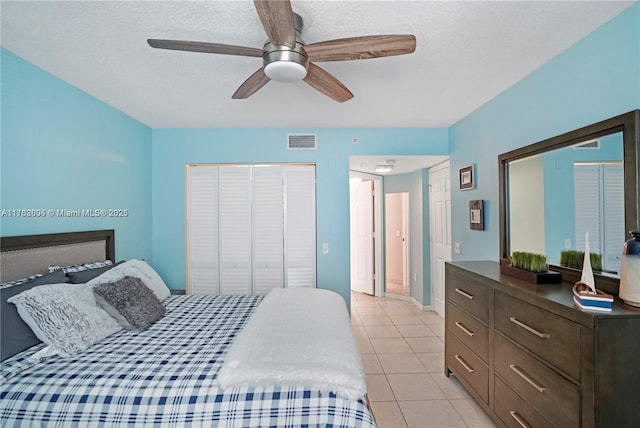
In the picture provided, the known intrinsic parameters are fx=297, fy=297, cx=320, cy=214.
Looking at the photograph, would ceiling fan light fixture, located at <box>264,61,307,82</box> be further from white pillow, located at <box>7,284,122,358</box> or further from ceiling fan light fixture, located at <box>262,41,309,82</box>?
white pillow, located at <box>7,284,122,358</box>

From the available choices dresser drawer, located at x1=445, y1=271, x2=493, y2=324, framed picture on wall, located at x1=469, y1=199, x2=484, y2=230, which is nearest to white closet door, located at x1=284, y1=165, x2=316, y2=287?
dresser drawer, located at x1=445, y1=271, x2=493, y2=324

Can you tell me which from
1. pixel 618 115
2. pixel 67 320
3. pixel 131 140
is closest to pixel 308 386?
pixel 67 320

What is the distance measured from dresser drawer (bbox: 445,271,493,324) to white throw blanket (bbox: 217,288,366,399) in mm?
990

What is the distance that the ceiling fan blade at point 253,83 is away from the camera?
5.85 feet

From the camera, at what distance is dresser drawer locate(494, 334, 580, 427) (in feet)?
4.58

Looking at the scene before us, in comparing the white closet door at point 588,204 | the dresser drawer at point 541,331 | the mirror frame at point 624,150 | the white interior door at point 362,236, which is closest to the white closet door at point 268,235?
the white interior door at point 362,236

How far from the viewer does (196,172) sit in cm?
383

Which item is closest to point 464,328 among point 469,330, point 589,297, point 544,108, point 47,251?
point 469,330

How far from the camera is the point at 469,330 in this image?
2.34 meters

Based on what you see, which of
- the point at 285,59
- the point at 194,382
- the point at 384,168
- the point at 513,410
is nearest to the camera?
the point at 194,382

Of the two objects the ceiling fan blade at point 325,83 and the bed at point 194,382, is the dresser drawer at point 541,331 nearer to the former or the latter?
the bed at point 194,382

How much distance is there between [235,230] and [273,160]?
3.34ft

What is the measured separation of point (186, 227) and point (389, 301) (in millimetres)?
3370

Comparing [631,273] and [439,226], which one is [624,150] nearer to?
[631,273]
